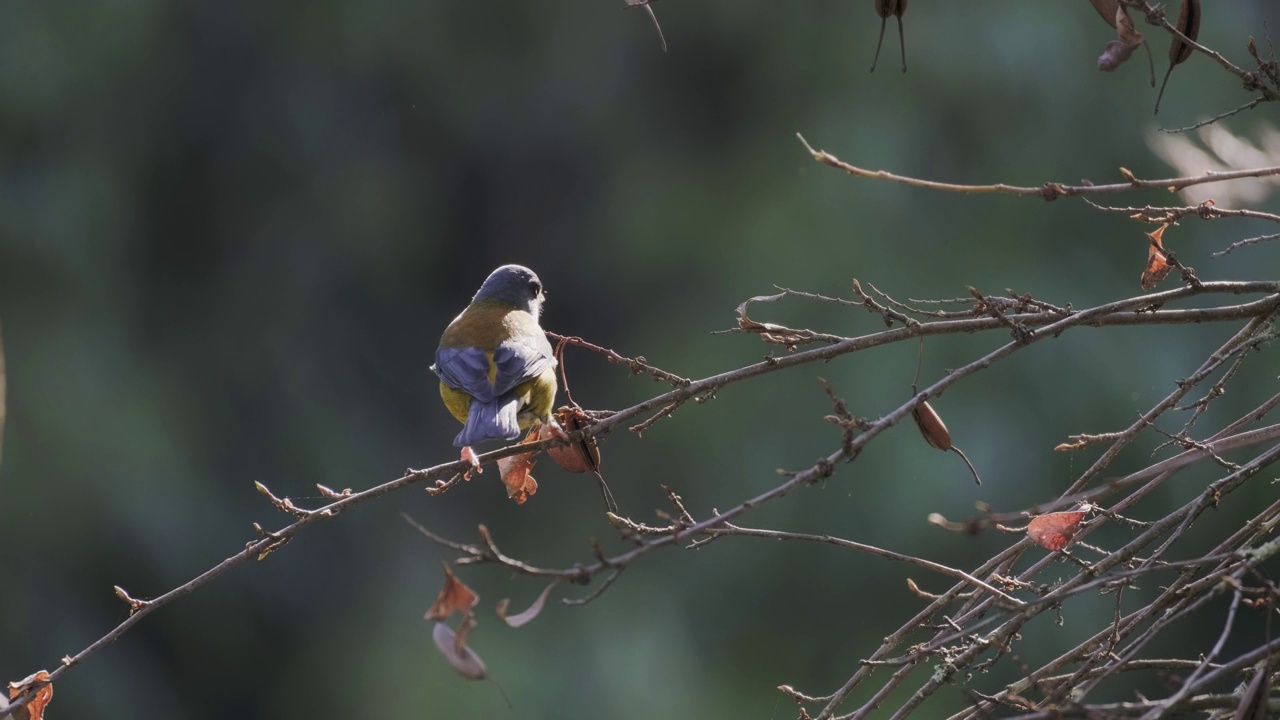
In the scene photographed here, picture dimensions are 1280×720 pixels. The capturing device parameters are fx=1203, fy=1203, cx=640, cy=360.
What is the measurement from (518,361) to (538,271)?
7.36m

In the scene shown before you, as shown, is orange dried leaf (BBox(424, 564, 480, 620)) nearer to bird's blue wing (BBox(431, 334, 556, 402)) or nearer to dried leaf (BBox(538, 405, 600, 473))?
dried leaf (BBox(538, 405, 600, 473))

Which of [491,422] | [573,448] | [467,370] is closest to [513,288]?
[467,370]

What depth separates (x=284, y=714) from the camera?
33.3 feet

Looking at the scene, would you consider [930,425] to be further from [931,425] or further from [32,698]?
[32,698]

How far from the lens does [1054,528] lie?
7.16 ft

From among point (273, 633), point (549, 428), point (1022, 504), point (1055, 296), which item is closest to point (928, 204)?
point (1055, 296)

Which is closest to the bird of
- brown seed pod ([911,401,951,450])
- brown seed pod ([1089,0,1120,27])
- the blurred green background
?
brown seed pod ([911,401,951,450])

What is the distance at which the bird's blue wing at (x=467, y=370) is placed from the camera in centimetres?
366

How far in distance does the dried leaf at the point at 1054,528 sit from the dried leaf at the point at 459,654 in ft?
3.63

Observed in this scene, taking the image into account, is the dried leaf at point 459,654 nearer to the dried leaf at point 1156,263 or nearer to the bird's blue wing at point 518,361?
the dried leaf at point 1156,263

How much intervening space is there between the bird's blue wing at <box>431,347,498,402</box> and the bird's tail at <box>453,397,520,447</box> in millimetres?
38

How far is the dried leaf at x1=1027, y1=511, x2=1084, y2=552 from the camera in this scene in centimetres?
217

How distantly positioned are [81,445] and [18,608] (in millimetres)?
1274

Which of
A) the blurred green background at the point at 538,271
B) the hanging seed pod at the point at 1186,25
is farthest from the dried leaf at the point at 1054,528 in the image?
the blurred green background at the point at 538,271
